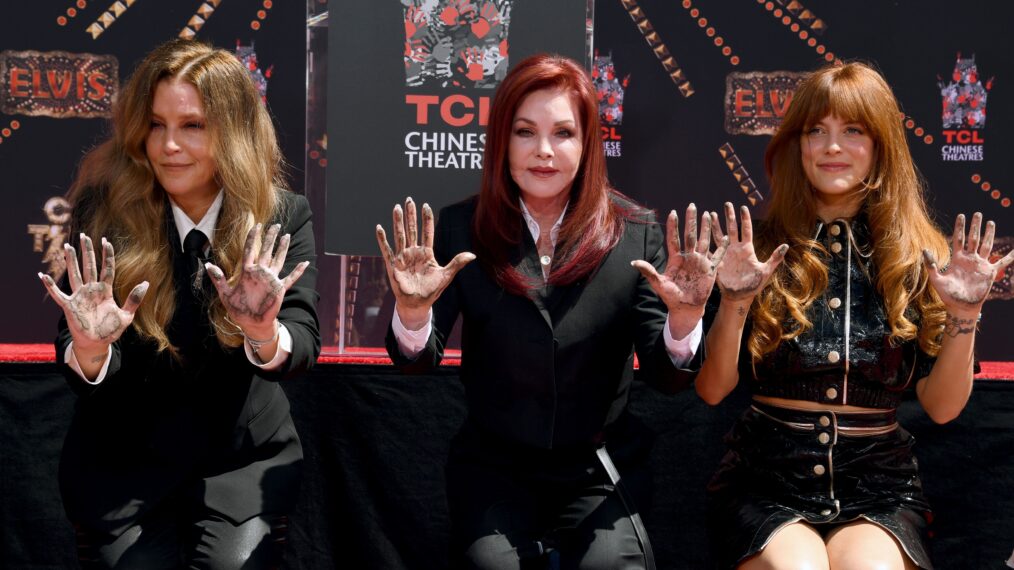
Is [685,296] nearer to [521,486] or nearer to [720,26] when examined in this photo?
[521,486]

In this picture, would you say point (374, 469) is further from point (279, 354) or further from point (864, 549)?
point (864, 549)

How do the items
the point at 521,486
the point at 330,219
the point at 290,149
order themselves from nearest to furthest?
the point at 521,486, the point at 330,219, the point at 290,149

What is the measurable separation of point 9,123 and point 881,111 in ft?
9.86

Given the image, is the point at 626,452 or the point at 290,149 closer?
the point at 626,452

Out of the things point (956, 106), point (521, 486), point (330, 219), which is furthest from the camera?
point (956, 106)

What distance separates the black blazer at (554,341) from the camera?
2334mm

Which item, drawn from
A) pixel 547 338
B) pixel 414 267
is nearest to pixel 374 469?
pixel 547 338

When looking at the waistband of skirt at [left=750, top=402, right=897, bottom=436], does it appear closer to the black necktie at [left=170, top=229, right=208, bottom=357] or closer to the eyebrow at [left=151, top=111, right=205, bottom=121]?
the black necktie at [left=170, top=229, right=208, bottom=357]

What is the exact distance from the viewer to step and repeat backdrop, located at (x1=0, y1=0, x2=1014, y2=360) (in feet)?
10.8

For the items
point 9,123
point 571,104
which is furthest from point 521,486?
point 9,123

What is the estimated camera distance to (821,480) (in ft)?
7.72

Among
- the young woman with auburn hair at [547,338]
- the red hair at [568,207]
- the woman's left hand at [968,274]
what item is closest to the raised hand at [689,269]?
the young woman with auburn hair at [547,338]

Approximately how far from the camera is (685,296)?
2.14m

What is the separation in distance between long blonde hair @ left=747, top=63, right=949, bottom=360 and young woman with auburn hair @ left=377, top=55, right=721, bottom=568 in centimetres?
29
